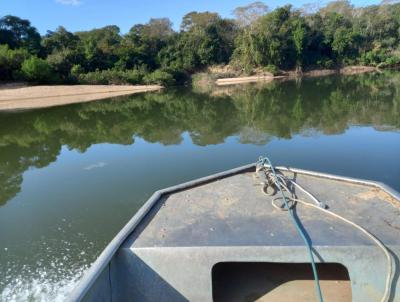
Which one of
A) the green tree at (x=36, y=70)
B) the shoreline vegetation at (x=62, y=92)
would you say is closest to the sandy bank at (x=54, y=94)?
the shoreline vegetation at (x=62, y=92)

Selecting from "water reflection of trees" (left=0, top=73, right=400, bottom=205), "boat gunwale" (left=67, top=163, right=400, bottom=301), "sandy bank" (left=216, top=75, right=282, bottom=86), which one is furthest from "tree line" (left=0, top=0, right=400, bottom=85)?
"boat gunwale" (left=67, top=163, right=400, bottom=301)

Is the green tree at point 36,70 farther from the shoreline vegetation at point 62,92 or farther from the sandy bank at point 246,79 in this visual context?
the sandy bank at point 246,79

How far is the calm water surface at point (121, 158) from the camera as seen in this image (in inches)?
186

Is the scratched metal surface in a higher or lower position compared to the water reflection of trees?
higher

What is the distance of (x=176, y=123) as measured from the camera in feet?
46.8

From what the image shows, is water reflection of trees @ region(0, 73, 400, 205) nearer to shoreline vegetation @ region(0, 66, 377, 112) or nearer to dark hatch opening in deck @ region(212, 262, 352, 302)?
dark hatch opening in deck @ region(212, 262, 352, 302)

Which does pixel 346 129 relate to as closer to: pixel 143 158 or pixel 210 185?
pixel 143 158

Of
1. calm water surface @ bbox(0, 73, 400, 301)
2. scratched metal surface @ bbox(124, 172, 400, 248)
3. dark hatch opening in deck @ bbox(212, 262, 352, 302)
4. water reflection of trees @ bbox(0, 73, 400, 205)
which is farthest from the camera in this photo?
water reflection of trees @ bbox(0, 73, 400, 205)

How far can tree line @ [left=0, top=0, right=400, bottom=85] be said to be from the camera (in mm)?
33438

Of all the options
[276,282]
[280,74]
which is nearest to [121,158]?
[276,282]

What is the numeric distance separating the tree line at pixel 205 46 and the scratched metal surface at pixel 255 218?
29936 millimetres

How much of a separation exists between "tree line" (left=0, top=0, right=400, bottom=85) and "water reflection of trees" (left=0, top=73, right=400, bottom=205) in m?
15.2

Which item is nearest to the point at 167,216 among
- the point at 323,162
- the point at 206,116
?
the point at 323,162

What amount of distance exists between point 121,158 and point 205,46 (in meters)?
35.1
